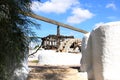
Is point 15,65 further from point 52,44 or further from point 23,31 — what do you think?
point 52,44

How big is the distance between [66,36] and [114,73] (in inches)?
592

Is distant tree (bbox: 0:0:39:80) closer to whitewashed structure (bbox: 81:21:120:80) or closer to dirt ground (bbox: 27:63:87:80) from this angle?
whitewashed structure (bbox: 81:21:120:80)

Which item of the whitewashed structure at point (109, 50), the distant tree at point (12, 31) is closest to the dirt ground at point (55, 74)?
the whitewashed structure at point (109, 50)

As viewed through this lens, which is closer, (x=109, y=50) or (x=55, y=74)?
(x=109, y=50)

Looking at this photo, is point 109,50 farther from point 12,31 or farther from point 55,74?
point 12,31

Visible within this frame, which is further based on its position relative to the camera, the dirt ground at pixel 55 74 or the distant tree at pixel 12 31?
the dirt ground at pixel 55 74

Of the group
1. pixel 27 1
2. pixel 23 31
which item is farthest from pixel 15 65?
pixel 27 1

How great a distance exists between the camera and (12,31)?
8680mm

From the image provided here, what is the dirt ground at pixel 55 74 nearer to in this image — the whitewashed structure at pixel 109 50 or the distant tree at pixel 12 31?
the whitewashed structure at pixel 109 50

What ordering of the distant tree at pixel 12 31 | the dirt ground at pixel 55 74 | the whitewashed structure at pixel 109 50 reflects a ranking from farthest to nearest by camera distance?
the dirt ground at pixel 55 74 < the whitewashed structure at pixel 109 50 < the distant tree at pixel 12 31

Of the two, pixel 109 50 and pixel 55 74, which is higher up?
pixel 109 50

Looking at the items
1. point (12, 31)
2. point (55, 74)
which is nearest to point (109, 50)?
point (55, 74)

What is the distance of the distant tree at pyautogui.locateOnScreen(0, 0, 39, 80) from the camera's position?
27.7 ft

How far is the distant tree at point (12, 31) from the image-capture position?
843 centimetres
